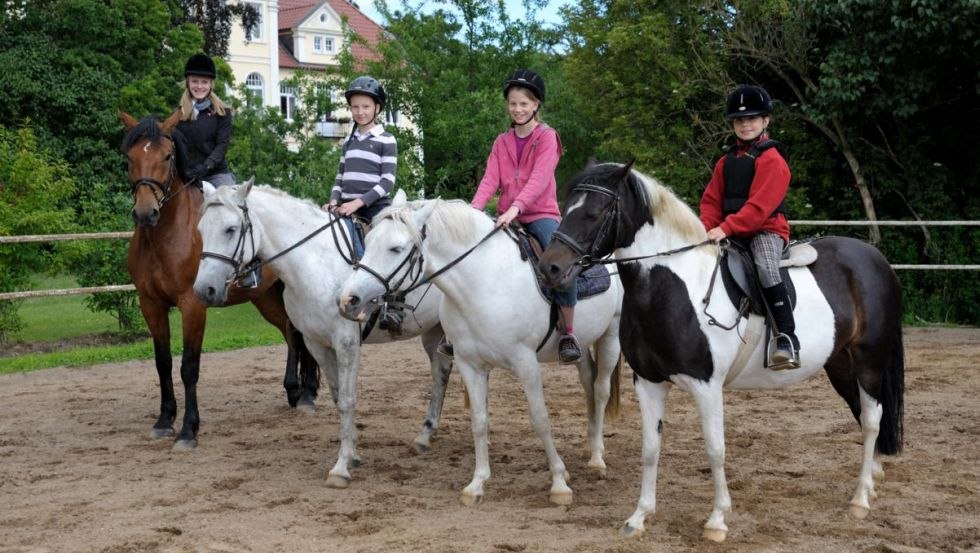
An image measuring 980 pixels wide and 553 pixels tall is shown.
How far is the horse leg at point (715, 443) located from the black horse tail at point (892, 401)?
4.70 ft

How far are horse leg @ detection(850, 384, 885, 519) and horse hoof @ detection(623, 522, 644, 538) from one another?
127 cm

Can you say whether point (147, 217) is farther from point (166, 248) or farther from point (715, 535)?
point (715, 535)

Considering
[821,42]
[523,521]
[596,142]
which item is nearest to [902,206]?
[821,42]

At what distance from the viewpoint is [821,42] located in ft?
47.9

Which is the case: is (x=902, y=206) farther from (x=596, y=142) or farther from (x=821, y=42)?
(x=596, y=142)

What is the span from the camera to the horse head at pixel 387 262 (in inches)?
198

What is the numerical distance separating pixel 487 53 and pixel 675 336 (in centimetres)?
1650

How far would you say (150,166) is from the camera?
685cm

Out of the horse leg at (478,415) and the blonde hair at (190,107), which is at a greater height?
the blonde hair at (190,107)

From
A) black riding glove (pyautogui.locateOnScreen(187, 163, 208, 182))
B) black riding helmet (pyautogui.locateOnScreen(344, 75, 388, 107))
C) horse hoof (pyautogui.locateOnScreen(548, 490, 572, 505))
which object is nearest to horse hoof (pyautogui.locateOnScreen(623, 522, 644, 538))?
horse hoof (pyautogui.locateOnScreen(548, 490, 572, 505))

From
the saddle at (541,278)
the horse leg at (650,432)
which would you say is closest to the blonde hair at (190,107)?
the saddle at (541,278)

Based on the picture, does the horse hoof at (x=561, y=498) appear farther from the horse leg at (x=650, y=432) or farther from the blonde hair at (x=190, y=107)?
the blonde hair at (x=190, y=107)

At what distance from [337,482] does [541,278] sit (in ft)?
6.30

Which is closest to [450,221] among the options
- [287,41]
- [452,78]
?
[452,78]
